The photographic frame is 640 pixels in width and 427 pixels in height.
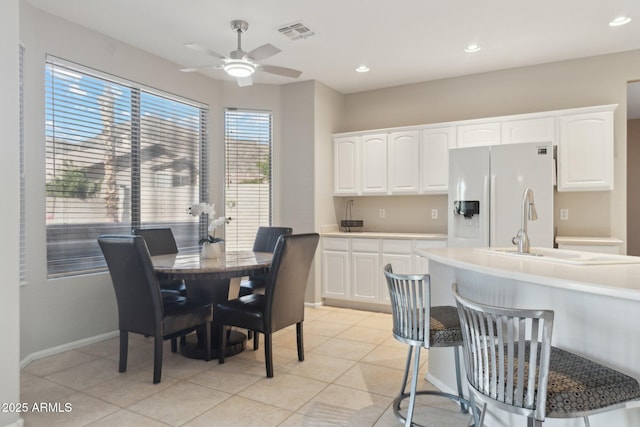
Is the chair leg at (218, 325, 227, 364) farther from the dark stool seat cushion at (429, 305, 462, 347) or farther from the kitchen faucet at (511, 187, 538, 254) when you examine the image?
the kitchen faucet at (511, 187, 538, 254)

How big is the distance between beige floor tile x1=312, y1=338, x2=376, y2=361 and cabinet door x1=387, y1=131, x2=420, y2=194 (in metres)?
2.00

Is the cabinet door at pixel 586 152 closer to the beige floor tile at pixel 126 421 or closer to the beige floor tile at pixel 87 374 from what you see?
the beige floor tile at pixel 126 421

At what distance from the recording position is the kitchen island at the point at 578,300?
55.9 inches

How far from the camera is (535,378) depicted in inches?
49.1

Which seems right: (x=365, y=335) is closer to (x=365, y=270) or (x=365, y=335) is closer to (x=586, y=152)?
(x=365, y=270)

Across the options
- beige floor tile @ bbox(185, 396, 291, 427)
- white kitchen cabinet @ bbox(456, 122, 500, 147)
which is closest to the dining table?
beige floor tile @ bbox(185, 396, 291, 427)

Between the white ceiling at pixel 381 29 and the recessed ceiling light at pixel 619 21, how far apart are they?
6 centimetres

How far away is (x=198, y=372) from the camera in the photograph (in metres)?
2.90

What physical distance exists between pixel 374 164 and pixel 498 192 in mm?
1579

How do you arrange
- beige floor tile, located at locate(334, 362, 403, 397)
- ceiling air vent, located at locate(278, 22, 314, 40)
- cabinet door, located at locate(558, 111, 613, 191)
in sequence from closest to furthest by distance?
beige floor tile, located at locate(334, 362, 403, 397)
ceiling air vent, located at locate(278, 22, 314, 40)
cabinet door, located at locate(558, 111, 613, 191)

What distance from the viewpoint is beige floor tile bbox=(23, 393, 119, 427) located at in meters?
2.18

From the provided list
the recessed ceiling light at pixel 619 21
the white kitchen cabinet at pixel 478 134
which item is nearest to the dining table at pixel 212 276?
the white kitchen cabinet at pixel 478 134

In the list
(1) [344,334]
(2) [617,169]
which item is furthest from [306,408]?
(2) [617,169]

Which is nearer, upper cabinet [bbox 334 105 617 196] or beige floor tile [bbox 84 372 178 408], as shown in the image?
beige floor tile [bbox 84 372 178 408]
